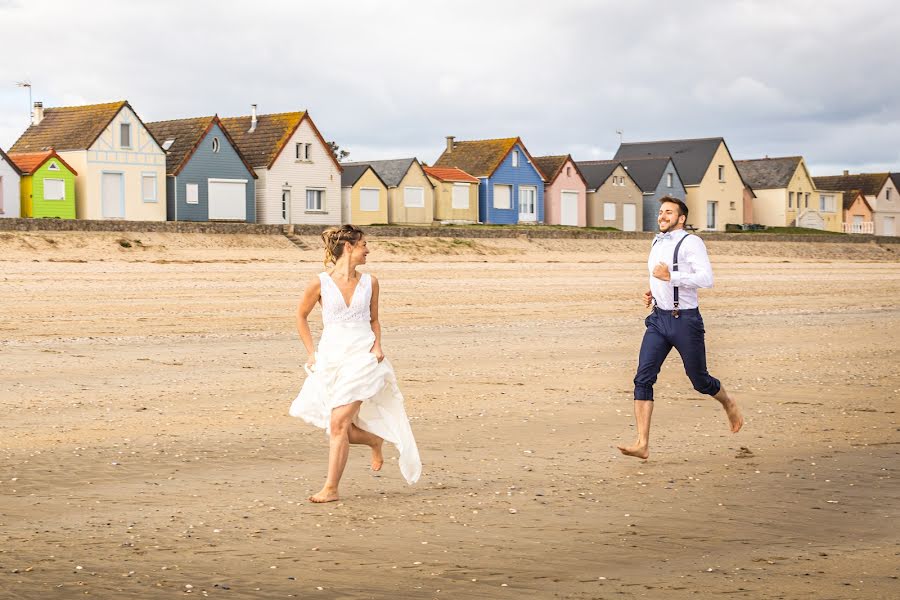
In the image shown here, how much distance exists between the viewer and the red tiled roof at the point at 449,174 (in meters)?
59.6

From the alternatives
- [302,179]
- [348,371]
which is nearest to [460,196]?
[302,179]

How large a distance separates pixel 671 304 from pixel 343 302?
2.53m

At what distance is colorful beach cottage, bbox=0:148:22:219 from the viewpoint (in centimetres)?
4575

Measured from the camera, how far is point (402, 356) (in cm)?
1567

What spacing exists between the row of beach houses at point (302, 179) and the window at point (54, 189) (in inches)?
1.8

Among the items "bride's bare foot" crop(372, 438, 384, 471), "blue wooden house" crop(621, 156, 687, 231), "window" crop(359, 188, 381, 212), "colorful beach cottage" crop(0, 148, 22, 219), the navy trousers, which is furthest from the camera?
"blue wooden house" crop(621, 156, 687, 231)

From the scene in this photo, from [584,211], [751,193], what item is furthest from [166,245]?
[751,193]

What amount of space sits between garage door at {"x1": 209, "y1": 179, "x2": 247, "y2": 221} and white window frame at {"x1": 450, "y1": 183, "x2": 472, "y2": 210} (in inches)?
452

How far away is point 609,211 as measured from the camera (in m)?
67.5

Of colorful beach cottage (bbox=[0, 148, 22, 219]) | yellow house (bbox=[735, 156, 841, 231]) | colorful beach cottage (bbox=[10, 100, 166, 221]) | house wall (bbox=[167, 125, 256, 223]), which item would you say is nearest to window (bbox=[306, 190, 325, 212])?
house wall (bbox=[167, 125, 256, 223])

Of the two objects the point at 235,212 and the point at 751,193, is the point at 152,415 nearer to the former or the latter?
the point at 235,212

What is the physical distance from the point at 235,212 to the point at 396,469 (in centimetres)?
4499

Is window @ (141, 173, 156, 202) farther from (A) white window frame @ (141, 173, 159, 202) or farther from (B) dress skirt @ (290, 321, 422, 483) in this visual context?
(B) dress skirt @ (290, 321, 422, 483)

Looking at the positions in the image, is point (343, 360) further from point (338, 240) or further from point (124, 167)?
point (124, 167)
